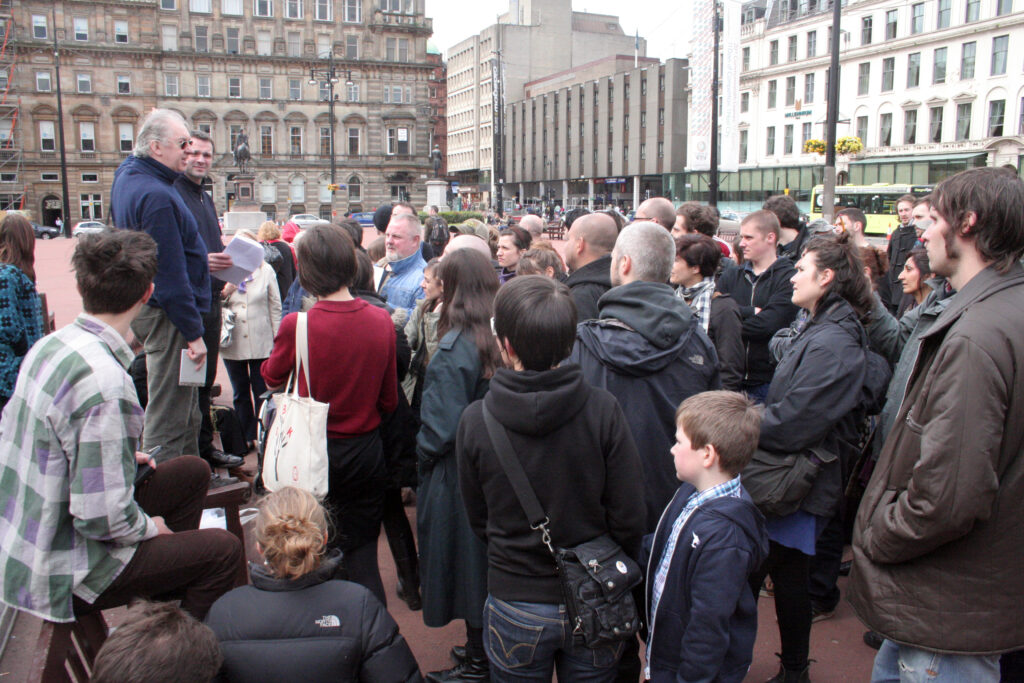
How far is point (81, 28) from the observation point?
184 feet

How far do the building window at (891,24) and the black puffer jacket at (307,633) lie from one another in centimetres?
5988

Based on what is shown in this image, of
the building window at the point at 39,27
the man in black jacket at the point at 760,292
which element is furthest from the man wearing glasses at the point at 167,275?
the building window at the point at 39,27

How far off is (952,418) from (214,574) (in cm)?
262

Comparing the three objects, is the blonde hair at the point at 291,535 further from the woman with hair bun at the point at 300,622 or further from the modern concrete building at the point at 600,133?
the modern concrete building at the point at 600,133

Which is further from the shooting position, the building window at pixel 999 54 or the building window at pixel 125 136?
the building window at pixel 125 136

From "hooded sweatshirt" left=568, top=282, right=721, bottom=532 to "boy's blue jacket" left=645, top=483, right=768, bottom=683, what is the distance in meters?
0.39

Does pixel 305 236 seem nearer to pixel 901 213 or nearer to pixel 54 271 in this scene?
pixel 901 213

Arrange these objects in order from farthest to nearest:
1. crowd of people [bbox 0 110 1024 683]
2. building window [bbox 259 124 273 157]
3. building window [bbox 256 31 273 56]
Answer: building window [bbox 259 124 273 157] → building window [bbox 256 31 273 56] → crowd of people [bbox 0 110 1024 683]

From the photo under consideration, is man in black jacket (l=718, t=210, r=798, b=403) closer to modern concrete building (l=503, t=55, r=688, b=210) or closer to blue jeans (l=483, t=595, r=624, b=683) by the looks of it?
blue jeans (l=483, t=595, r=624, b=683)

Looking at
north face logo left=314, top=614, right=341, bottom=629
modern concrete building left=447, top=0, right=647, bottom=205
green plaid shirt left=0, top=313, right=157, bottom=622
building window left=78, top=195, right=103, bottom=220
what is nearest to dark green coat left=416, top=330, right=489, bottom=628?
north face logo left=314, top=614, right=341, bottom=629

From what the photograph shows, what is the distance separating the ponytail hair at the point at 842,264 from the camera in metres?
3.22

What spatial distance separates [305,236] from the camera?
335cm

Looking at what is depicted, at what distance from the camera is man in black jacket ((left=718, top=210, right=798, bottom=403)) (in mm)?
4297

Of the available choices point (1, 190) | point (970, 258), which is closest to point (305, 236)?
point (970, 258)
